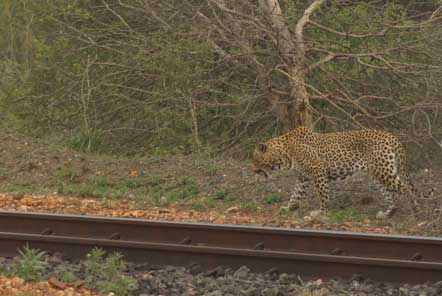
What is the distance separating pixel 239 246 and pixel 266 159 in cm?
A: 407

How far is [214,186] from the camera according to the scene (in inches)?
540

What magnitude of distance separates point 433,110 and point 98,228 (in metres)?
7.96

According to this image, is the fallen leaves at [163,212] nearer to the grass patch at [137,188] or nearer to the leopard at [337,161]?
the grass patch at [137,188]

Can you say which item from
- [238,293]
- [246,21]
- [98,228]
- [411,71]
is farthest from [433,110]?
[238,293]

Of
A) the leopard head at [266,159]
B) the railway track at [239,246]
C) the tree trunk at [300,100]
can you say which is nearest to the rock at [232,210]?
the leopard head at [266,159]

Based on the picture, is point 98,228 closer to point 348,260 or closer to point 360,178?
point 348,260

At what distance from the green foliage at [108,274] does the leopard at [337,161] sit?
4.99 meters

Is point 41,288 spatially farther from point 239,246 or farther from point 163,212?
point 163,212

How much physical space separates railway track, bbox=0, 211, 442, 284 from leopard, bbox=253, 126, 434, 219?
349 centimetres

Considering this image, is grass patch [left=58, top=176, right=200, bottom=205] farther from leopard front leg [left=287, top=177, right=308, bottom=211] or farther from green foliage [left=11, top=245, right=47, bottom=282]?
green foliage [left=11, top=245, right=47, bottom=282]

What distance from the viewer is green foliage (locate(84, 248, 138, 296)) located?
684 centimetres

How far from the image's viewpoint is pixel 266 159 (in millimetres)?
12750

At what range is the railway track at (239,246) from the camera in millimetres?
7406

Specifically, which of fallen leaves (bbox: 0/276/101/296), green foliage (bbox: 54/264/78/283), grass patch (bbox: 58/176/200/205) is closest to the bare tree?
grass patch (bbox: 58/176/200/205)
